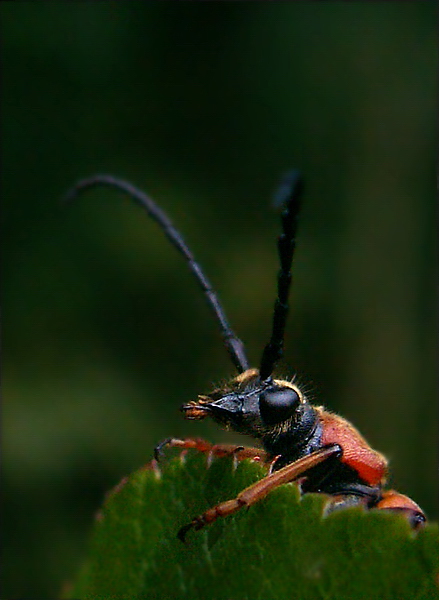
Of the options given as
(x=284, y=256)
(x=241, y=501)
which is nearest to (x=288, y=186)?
(x=284, y=256)

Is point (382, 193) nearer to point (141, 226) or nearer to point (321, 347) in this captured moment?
point (321, 347)

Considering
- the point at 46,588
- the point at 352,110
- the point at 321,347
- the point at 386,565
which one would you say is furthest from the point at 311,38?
the point at 386,565

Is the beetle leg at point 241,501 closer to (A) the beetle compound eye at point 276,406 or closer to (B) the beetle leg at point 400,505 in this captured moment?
(A) the beetle compound eye at point 276,406

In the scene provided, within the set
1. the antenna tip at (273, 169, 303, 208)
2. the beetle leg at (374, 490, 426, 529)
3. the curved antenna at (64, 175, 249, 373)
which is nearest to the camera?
the antenna tip at (273, 169, 303, 208)

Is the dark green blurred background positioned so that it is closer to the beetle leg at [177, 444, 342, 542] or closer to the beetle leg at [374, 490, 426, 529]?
the beetle leg at [374, 490, 426, 529]

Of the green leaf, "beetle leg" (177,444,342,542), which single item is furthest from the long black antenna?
the green leaf

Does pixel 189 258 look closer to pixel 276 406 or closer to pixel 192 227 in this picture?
pixel 276 406
